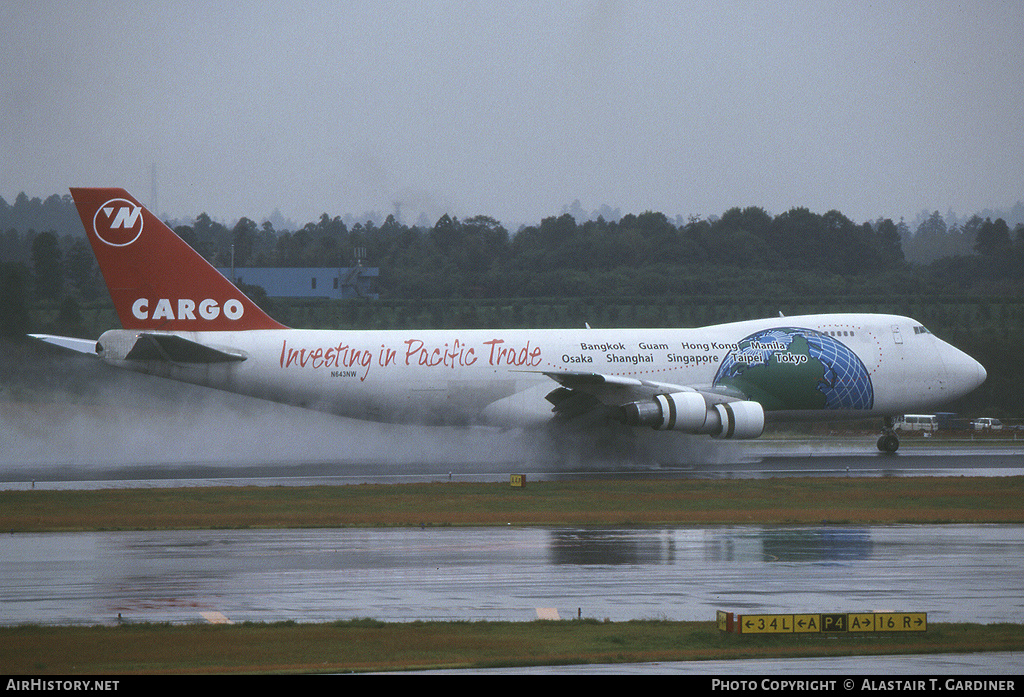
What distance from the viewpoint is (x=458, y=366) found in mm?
33875

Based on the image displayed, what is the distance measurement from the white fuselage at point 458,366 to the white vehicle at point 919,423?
1434 centimetres

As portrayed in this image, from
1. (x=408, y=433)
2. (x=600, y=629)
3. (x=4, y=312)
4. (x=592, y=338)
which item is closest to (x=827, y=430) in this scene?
(x=592, y=338)

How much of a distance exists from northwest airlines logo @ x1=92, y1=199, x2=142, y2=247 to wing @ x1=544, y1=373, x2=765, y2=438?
13.8 m

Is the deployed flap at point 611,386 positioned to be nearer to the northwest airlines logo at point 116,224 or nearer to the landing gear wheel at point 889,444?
the landing gear wheel at point 889,444

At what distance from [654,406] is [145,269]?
53.1 ft

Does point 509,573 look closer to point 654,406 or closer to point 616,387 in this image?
point 654,406

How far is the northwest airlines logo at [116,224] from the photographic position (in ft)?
111

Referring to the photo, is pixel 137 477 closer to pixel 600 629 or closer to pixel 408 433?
pixel 408 433

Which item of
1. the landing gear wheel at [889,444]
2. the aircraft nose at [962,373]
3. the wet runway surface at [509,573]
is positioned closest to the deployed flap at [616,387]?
the landing gear wheel at [889,444]

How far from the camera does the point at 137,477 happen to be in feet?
98.2

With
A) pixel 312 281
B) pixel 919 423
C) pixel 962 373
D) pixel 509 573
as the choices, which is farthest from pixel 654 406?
pixel 312 281

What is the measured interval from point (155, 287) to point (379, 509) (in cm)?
Result: 1436

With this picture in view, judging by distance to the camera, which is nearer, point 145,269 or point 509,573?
point 509,573

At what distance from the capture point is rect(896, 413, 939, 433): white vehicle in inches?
1908
